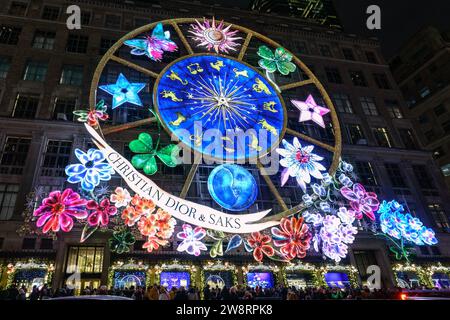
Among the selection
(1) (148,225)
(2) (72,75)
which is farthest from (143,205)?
(2) (72,75)

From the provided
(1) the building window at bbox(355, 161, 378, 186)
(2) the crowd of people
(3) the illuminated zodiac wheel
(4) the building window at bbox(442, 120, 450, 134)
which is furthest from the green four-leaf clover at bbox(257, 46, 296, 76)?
(4) the building window at bbox(442, 120, 450, 134)

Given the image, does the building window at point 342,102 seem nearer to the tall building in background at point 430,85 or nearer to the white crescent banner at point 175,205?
the tall building in background at point 430,85

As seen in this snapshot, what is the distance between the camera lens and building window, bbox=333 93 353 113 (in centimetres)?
4091

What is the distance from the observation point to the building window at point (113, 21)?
3753 centimetres

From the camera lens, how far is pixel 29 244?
78.5 feet

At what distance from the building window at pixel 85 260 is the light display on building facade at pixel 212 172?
101 inches

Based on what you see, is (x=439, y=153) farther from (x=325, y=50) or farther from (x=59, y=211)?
Result: (x=59, y=211)

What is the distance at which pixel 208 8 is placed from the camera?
43.9 meters

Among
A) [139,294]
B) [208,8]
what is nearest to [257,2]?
[208,8]

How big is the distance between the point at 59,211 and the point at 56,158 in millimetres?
11087

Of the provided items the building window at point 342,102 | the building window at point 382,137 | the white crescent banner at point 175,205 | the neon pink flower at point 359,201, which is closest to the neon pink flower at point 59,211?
the white crescent banner at point 175,205

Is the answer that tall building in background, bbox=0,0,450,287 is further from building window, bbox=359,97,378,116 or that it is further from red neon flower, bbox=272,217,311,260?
red neon flower, bbox=272,217,311,260
